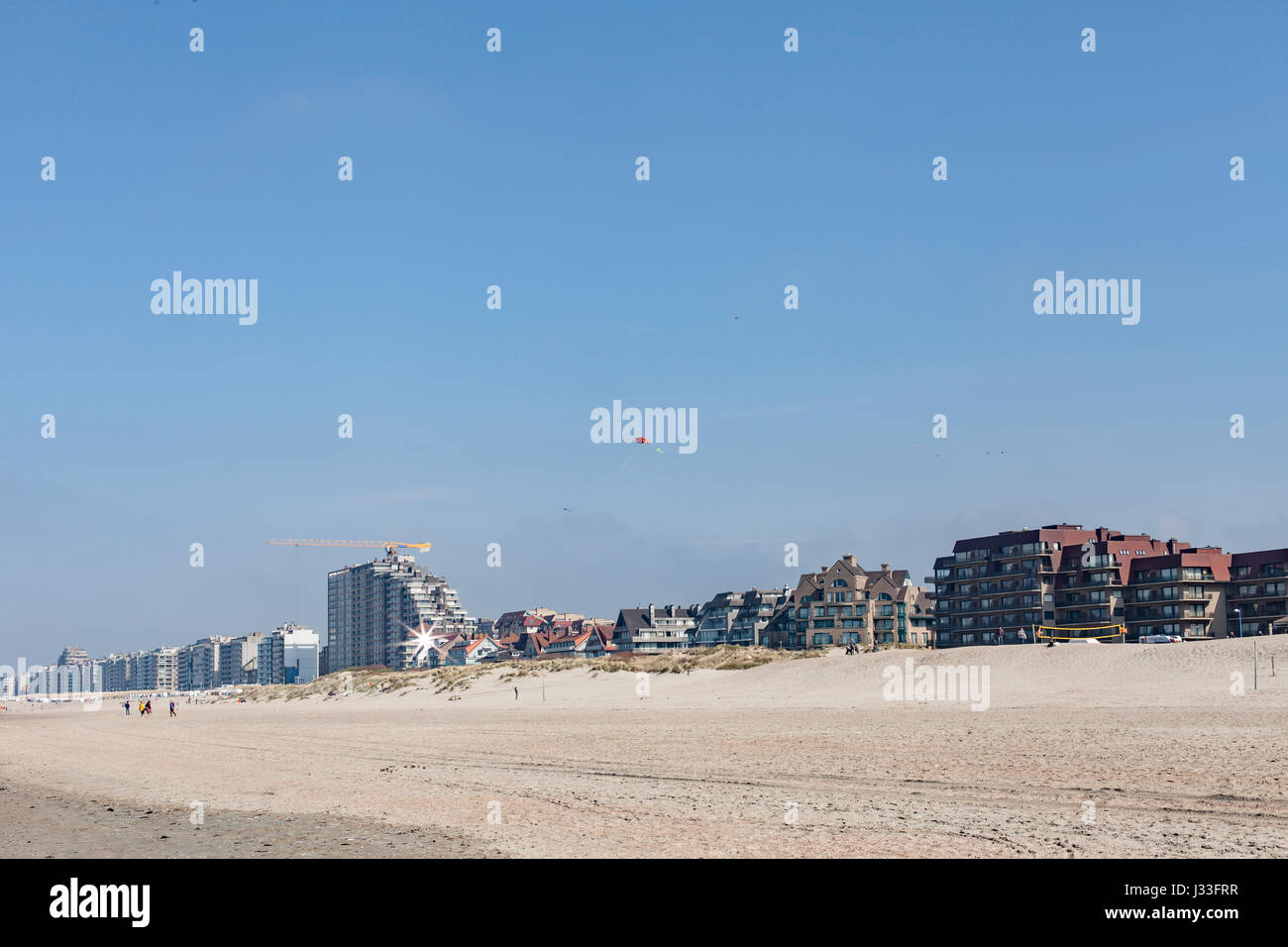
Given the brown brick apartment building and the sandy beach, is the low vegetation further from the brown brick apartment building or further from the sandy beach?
the brown brick apartment building

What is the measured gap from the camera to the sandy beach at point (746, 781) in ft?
57.0

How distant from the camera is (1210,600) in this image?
4833 inches

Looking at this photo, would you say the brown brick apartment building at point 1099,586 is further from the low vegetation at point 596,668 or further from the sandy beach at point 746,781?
the sandy beach at point 746,781

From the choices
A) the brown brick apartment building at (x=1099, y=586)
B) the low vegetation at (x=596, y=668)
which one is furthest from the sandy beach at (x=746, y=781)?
the brown brick apartment building at (x=1099, y=586)

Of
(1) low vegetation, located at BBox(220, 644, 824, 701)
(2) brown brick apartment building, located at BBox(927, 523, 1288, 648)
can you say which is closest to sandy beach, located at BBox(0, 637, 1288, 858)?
(1) low vegetation, located at BBox(220, 644, 824, 701)

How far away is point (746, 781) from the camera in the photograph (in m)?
25.3

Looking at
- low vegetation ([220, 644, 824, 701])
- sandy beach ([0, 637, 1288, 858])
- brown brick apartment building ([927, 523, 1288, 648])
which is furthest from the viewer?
brown brick apartment building ([927, 523, 1288, 648])

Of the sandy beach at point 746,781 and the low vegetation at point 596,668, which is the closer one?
the sandy beach at point 746,781

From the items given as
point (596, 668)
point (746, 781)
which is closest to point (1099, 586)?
point (596, 668)

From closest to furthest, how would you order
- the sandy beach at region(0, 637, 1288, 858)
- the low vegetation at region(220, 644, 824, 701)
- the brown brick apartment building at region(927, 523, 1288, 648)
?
1. the sandy beach at region(0, 637, 1288, 858)
2. the low vegetation at region(220, 644, 824, 701)
3. the brown brick apartment building at region(927, 523, 1288, 648)

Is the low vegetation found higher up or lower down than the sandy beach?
lower down

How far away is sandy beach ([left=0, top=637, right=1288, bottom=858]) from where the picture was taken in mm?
17384
